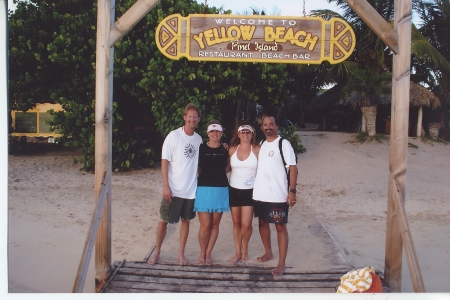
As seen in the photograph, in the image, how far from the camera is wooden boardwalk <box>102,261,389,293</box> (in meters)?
4.45

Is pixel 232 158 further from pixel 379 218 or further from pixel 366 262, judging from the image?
pixel 379 218

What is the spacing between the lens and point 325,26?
180 inches

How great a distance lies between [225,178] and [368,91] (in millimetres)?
13494

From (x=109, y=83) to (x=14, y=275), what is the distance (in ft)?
7.54

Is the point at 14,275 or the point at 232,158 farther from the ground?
the point at 232,158

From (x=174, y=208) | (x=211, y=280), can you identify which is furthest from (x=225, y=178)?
(x=211, y=280)

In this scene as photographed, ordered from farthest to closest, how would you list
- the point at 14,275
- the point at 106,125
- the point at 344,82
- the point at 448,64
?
1. the point at 344,82
2. the point at 448,64
3. the point at 14,275
4. the point at 106,125

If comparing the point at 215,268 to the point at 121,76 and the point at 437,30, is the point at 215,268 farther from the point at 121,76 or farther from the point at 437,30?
the point at 437,30

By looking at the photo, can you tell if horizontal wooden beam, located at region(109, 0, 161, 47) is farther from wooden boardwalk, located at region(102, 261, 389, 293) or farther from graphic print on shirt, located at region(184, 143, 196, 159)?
wooden boardwalk, located at region(102, 261, 389, 293)

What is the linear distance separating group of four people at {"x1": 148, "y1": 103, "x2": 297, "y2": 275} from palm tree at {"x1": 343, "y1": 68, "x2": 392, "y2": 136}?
42.7 feet

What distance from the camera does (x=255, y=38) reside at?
14.9 feet

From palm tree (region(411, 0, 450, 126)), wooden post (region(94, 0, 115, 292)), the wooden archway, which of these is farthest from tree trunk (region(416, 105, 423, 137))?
wooden post (region(94, 0, 115, 292))

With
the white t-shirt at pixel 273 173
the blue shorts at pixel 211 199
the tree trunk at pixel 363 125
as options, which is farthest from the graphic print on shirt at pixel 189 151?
the tree trunk at pixel 363 125

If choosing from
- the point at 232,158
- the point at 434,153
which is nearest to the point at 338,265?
the point at 232,158
